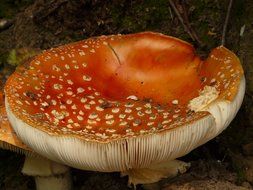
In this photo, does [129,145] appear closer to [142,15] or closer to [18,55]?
[142,15]

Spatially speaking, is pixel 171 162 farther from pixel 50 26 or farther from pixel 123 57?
pixel 50 26

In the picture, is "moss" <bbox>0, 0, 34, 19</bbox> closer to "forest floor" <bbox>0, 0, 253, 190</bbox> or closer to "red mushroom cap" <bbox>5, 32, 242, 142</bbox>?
"forest floor" <bbox>0, 0, 253, 190</bbox>

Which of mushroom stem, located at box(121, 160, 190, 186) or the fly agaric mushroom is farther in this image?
mushroom stem, located at box(121, 160, 190, 186)

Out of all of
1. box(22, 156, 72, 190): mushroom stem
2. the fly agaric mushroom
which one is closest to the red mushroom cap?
the fly agaric mushroom

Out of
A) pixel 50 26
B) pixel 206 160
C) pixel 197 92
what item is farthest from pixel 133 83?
pixel 50 26

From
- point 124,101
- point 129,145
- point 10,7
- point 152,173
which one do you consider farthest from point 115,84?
point 10,7

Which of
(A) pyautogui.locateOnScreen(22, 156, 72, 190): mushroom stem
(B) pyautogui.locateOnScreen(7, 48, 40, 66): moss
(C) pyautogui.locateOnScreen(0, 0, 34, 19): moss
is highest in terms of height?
(C) pyautogui.locateOnScreen(0, 0, 34, 19): moss
